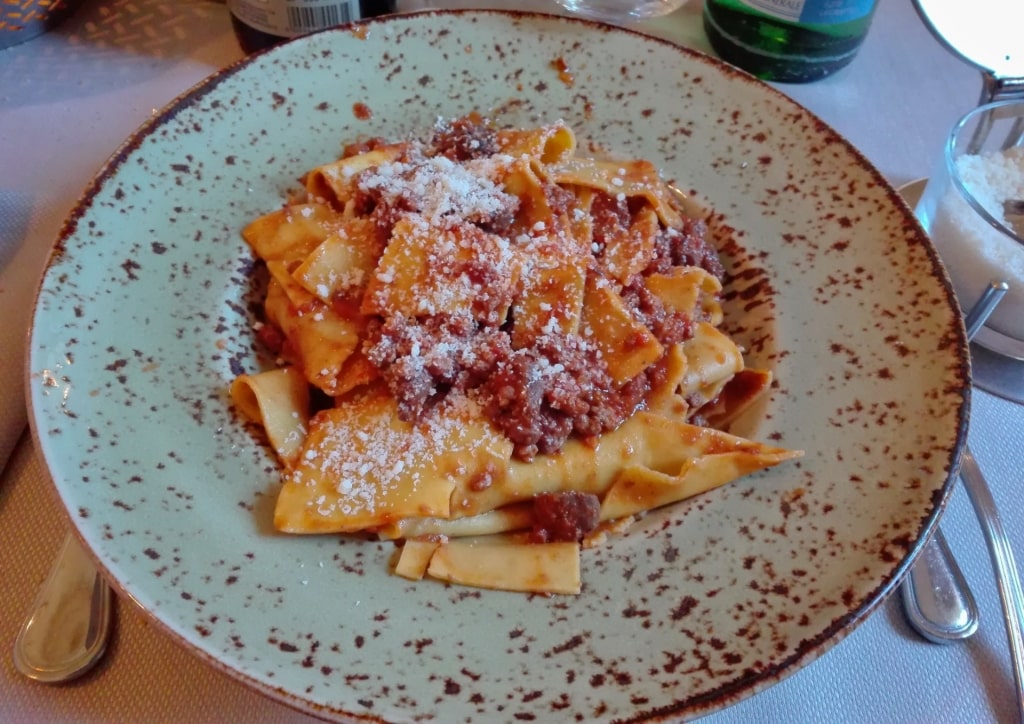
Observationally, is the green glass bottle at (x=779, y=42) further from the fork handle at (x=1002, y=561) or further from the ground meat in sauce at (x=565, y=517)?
the ground meat in sauce at (x=565, y=517)

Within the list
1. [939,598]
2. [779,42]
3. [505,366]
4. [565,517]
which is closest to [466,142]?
[505,366]

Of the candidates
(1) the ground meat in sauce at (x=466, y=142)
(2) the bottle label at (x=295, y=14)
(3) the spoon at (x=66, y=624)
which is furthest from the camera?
(2) the bottle label at (x=295, y=14)

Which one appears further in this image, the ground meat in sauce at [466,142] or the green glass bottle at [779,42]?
the green glass bottle at [779,42]

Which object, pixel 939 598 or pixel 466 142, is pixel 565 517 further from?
pixel 466 142

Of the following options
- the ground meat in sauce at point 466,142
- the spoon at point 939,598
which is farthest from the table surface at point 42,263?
the ground meat in sauce at point 466,142

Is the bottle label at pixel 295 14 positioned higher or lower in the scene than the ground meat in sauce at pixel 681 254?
higher

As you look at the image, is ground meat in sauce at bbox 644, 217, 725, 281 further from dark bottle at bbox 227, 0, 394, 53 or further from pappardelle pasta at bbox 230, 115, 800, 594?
dark bottle at bbox 227, 0, 394, 53
